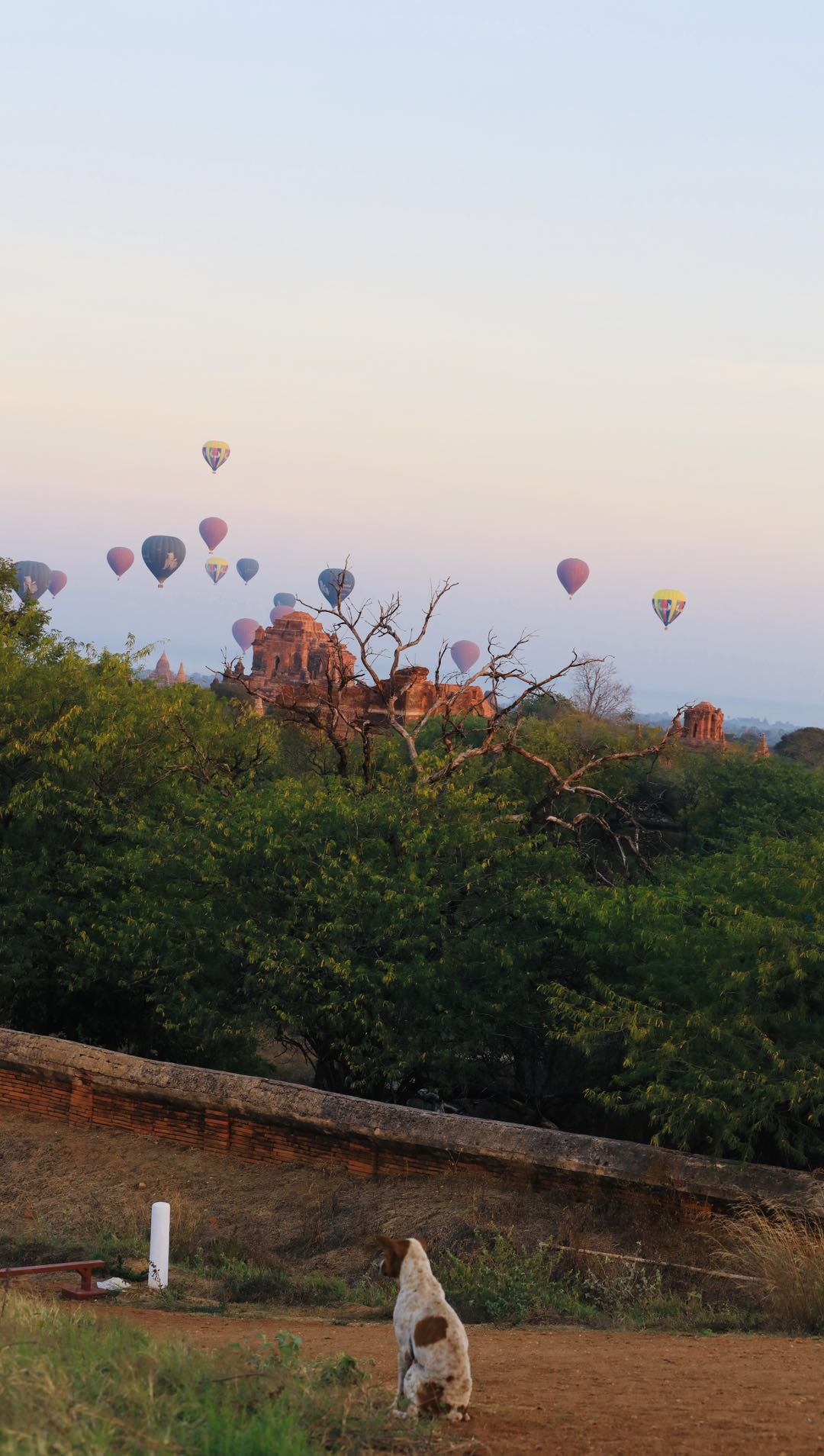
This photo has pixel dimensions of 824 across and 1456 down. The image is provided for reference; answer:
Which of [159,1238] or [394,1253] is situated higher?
[394,1253]

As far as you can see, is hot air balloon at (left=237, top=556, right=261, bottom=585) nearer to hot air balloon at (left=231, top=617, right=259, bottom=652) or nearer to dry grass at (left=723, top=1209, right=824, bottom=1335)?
hot air balloon at (left=231, top=617, right=259, bottom=652)

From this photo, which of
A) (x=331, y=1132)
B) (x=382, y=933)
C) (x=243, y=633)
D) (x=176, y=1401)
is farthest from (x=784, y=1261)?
(x=243, y=633)

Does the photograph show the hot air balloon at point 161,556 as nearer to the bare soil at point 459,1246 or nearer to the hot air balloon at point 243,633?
the hot air balloon at point 243,633

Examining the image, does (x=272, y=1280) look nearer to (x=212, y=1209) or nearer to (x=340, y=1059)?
(x=212, y=1209)

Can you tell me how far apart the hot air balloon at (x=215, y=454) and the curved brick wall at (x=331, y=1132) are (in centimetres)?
9154

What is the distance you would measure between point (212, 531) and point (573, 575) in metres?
46.3

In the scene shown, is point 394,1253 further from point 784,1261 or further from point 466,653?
point 466,653

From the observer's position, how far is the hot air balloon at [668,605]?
324ft

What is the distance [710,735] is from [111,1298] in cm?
8057

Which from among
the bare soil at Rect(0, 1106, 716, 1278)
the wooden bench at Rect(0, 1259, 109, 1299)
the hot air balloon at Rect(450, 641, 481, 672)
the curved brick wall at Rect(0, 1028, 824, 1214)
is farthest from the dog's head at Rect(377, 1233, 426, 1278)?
the hot air balloon at Rect(450, 641, 481, 672)

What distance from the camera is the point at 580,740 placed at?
48094 millimetres

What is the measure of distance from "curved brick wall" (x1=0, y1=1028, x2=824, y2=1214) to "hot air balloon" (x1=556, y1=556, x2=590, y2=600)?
80.2 m

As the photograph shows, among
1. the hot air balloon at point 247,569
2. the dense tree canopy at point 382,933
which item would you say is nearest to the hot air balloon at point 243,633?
the hot air balloon at point 247,569

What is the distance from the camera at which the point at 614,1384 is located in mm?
7766
